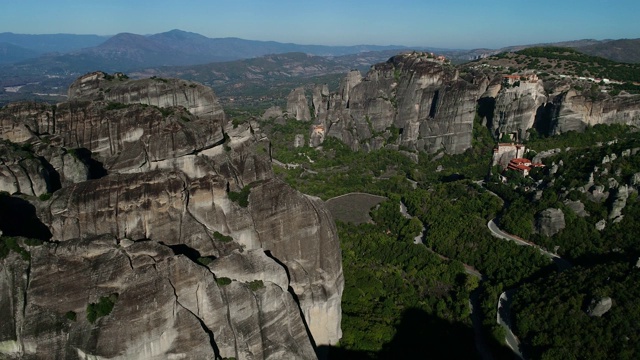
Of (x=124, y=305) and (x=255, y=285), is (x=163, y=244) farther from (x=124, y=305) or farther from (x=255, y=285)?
(x=255, y=285)

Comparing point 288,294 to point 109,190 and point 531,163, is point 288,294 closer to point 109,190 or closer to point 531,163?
point 109,190

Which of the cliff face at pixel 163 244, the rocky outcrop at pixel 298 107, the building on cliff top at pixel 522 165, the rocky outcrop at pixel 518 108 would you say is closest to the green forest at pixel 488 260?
the building on cliff top at pixel 522 165

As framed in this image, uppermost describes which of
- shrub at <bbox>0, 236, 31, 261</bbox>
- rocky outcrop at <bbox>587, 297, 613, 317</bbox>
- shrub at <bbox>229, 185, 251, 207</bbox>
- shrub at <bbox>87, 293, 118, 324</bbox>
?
shrub at <bbox>0, 236, 31, 261</bbox>

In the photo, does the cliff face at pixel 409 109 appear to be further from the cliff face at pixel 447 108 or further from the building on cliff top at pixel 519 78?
the building on cliff top at pixel 519 78

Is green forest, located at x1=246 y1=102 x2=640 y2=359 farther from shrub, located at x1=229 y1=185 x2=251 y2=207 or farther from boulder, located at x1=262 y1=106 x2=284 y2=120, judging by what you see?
boulder, located at x1=262 y1=106 x2=284 y2=120

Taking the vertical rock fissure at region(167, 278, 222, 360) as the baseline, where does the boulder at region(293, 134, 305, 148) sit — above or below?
below

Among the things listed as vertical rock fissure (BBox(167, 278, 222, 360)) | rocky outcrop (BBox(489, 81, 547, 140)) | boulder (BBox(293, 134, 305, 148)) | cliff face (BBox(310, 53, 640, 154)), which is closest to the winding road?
vertical rock fissure (BBox(167, 278, 222, 360))

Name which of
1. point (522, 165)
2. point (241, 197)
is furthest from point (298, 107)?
point (241, 197)
